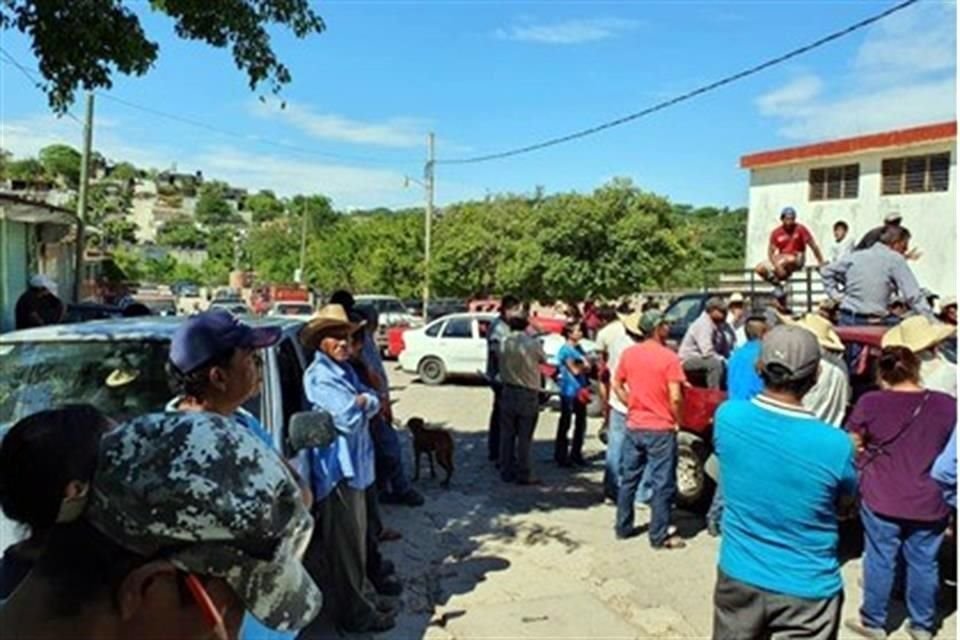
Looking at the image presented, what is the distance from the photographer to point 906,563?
492 centimetres

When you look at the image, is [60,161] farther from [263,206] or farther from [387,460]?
[387,460]

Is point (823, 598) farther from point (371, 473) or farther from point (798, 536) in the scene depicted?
point (371, 473)

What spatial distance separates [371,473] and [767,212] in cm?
2122

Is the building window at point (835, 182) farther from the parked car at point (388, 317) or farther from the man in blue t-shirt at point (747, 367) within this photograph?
the man in blue t-shirt at point (747, 367)

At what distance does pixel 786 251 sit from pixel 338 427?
719 centimetres

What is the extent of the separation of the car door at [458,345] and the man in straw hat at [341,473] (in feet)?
40.5

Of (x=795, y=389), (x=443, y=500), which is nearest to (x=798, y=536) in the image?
(x=795, y=389)

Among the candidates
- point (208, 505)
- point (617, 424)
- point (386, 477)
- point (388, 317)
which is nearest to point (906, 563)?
point (617, 424)

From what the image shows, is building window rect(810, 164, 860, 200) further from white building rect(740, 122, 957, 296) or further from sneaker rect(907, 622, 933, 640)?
sneaker rect(907, 622, 933, 640)

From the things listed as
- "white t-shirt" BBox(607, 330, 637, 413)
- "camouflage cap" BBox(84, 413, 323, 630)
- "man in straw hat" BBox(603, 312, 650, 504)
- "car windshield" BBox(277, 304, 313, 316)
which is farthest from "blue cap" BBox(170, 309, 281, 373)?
"car windshield" BBox(277, 304, 313, 316)

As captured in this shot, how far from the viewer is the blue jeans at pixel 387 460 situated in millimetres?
7586

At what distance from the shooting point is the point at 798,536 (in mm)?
3078

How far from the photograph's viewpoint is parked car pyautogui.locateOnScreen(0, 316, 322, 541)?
3.89 meters

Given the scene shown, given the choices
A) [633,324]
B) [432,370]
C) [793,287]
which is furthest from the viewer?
[432,370]
